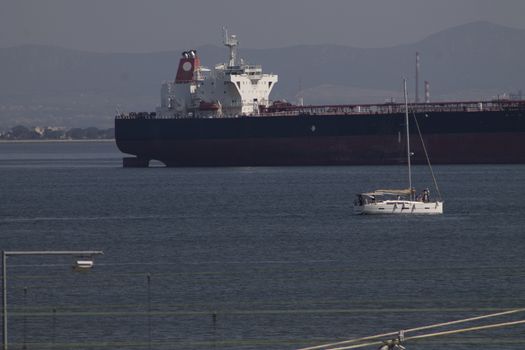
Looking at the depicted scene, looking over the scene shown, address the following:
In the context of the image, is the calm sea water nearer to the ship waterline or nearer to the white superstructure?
the ship waterline

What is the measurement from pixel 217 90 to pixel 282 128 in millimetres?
7804

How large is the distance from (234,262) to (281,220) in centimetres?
1209

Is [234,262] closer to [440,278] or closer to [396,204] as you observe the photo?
[440,278]

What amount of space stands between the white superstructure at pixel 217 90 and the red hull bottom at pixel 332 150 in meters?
2.58

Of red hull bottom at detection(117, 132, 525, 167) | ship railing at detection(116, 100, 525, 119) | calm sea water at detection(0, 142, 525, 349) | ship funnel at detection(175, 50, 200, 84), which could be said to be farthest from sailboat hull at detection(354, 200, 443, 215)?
ship funnel at detection(175, 50, 200, 84)

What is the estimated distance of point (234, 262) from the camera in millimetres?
36000

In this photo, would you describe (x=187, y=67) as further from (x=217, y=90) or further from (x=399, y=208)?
(x=399, y=208)

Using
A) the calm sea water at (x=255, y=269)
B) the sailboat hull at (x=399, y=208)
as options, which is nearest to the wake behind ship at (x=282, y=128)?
the calm sea water at (x=255, y=269)

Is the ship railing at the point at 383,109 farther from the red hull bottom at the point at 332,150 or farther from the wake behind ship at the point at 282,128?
the red hull bottom at the point at 332,150

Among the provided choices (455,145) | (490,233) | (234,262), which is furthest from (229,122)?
(234,262)

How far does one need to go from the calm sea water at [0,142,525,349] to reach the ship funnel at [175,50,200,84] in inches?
905

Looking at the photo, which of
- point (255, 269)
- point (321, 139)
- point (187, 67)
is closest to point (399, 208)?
point (255, 269)

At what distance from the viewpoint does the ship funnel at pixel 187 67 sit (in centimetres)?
8550

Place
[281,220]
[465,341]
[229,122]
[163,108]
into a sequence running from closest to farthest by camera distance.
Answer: [465,341]
[281,220]
[229,122]
[163,108]
